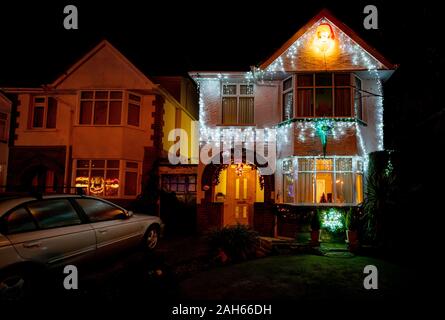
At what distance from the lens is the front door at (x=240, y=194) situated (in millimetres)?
12617

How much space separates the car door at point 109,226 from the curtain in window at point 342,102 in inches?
A: 317

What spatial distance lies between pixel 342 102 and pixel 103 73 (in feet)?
32.5

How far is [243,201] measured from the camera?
1275 centimetres

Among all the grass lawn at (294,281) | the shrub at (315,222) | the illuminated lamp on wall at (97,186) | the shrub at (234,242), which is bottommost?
the grass lawn at (294,281)

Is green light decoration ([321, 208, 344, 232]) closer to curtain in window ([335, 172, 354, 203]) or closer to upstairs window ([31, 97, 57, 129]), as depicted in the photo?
curtain in window ([335, 172, 354, 203])

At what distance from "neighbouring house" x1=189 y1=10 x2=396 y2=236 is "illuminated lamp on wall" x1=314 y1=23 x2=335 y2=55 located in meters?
0.03

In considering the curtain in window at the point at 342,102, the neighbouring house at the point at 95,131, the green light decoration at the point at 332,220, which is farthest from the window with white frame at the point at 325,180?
the neighbouring house at the point at 95,131

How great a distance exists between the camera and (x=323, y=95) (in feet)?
38.7

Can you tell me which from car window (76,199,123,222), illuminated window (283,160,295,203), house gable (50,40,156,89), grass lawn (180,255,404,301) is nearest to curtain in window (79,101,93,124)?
house gable (50,40,156,89)

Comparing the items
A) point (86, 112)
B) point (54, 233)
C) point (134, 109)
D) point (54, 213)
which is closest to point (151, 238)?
point (54, 213)

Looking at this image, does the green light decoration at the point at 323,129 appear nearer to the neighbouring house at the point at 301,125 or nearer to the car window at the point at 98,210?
the neighbouring house at the point at 301,125
